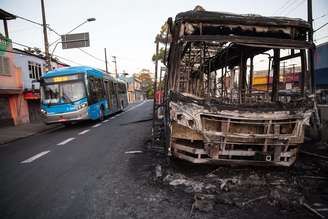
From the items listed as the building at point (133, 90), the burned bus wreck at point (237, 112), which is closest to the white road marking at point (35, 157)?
the burned bus wreck at point (237, 112)

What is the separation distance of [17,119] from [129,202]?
1664cm

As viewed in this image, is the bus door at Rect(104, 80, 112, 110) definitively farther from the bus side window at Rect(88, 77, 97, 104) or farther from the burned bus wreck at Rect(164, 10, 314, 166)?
the burned bus wreck at Rect(164, 10, 314, 166)

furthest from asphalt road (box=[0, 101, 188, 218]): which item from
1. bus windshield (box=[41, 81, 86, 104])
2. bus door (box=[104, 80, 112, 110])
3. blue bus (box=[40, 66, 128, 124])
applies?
bus door (box=[104, 80, 112, 110])

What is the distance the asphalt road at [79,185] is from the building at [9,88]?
11.1 metres

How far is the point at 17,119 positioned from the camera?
1634 centimetres

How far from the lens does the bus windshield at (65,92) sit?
10.8 metres

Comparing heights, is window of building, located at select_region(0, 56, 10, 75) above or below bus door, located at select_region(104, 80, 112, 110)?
above

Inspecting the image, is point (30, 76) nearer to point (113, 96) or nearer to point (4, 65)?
point (4, 65)

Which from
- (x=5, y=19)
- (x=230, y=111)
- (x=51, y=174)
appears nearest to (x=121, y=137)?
(x=51, y=174)

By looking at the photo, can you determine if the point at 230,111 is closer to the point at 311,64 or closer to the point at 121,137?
the point at 311,64

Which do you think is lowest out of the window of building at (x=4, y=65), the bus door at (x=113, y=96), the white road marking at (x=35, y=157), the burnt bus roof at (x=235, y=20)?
the white road marking at (x=35, y=157)

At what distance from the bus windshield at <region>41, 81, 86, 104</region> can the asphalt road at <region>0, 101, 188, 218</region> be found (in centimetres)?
471

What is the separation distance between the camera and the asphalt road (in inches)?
119

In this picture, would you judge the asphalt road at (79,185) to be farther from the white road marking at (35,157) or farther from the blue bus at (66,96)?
the blue bus at (66,96)
